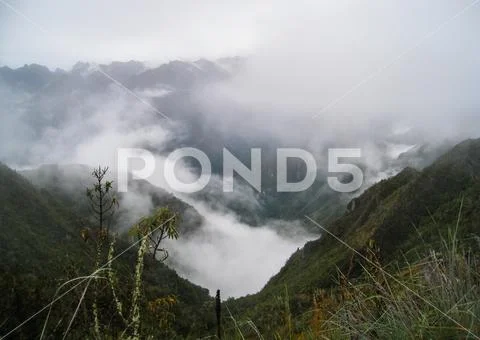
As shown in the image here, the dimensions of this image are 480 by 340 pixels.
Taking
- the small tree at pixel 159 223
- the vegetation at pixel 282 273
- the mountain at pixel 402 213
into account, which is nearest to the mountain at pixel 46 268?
the vegetation at pixel 282 273

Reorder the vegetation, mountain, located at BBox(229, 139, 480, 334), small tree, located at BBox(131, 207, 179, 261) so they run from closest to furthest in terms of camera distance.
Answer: the vegetation
small tree, located at BBox(131, 207, 179, 261)
mountain, located at BBox(229, 139, 480, 334)

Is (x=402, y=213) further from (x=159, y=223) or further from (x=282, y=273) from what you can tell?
(x=159, y=223)

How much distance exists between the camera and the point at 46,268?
38594mm

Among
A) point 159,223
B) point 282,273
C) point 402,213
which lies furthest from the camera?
point 282,273

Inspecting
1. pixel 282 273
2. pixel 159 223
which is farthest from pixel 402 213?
pixel 159 223

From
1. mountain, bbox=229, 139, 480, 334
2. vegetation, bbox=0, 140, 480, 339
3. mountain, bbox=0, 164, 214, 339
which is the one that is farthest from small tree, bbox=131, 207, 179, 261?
mountain, bbox=229, 139, 480, 334

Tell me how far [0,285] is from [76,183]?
516 feet

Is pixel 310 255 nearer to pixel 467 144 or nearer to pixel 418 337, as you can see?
pixel 467 144

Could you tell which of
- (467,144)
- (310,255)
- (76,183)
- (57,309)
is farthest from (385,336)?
(76,183)

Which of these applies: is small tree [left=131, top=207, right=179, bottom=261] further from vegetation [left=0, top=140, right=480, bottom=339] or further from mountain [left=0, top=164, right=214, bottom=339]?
mountain [left=0, top=164, right=214, bottom=339]

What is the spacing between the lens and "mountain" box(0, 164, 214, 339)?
A: 493 centimetres

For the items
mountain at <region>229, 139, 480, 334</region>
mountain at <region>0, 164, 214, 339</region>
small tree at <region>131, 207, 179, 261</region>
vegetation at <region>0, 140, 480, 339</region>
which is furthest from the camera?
mountain at <region>229, 139, 480, 334</region>

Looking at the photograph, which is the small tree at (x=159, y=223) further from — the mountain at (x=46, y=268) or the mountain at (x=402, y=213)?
the mountain at (x=402, y=213)

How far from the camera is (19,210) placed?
74.6m
